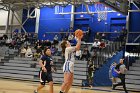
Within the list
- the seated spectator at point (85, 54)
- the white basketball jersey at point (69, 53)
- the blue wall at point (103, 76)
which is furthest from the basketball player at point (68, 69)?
the seated spectator at point (85, 54)

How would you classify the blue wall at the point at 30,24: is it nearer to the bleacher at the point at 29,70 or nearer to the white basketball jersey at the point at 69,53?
the bleacher at the point at 29,70

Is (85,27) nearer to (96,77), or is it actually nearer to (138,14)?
(138,14)

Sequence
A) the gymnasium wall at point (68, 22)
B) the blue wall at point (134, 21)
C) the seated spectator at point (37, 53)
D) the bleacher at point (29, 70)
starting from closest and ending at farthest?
the bleacher at point (29, 70), the seated spectator at point (37, 53), the blue wall at point (134, 21), the gymnasium wall at point (68, 22)

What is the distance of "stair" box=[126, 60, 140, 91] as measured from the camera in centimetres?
1903

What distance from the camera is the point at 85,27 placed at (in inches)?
1201

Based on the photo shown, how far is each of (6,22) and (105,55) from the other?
53.9ft

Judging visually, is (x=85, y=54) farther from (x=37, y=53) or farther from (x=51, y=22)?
(x=51, y=22)

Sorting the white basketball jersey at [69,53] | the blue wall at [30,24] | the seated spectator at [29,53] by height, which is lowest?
the seated spectator at [29,53]

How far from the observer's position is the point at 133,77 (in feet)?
64.5

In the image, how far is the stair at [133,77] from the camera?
1903 cm

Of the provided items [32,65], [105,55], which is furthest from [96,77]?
[32,65]

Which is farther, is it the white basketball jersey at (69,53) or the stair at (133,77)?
the stair at (133,77)

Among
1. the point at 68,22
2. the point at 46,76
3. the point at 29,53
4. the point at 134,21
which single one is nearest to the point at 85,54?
the point at 29,53

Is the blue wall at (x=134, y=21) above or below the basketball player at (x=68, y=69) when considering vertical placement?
above
